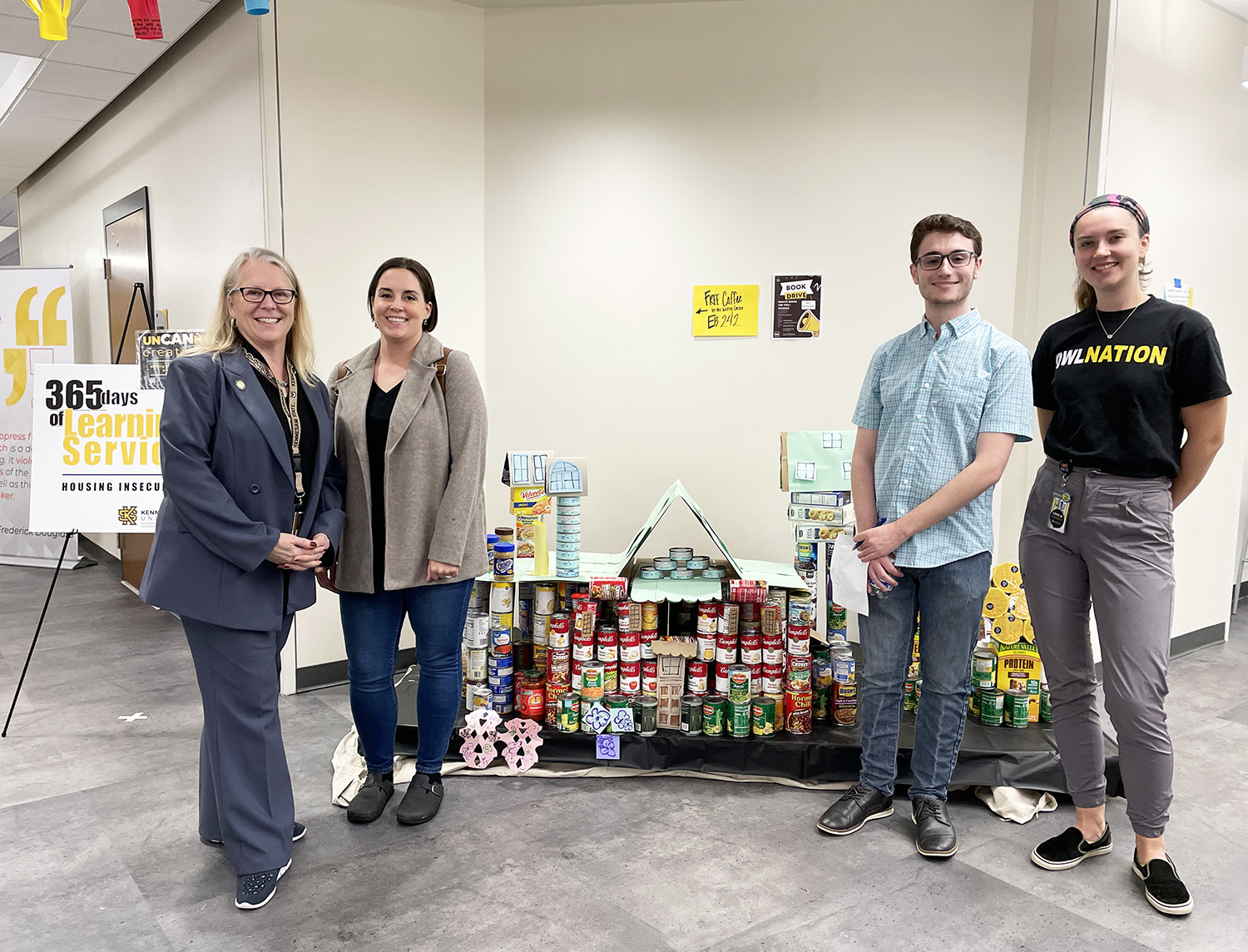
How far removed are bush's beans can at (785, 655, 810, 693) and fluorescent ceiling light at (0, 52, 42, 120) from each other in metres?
4.63

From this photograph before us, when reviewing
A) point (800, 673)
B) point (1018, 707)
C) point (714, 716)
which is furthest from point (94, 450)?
point (1018, 707)

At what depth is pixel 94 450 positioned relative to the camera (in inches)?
129

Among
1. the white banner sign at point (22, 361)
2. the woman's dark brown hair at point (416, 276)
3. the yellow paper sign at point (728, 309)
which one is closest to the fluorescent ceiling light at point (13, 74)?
the white banner sign at point (22, 361)

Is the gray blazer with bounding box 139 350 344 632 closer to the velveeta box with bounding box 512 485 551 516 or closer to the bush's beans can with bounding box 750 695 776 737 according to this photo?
the velveeta box with bounding box 512 485 551 516

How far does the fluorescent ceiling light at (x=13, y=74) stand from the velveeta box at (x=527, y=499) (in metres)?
3.60

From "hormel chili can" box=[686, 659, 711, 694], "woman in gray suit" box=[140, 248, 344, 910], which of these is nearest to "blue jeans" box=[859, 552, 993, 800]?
"hormel chili can" box=[686, 659, 711, 694]

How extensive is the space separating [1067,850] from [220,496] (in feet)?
7.50

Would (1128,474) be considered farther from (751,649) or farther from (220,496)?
(220,496)

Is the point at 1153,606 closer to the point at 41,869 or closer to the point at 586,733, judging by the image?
the point at 586,733

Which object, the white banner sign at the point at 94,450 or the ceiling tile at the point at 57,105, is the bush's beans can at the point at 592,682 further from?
the ceiling tile at the point at 57,105

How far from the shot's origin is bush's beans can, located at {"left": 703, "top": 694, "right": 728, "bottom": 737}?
9.05ft

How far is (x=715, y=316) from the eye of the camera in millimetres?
3785

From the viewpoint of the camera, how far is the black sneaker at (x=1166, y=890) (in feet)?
6.70

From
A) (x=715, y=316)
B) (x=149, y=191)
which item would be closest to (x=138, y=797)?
(x=715, y=316)
